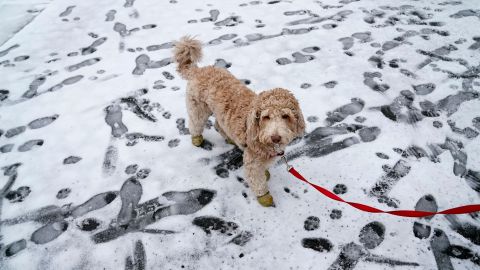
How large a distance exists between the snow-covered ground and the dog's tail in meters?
0.96

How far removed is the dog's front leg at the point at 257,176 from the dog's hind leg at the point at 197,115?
32.2 inches

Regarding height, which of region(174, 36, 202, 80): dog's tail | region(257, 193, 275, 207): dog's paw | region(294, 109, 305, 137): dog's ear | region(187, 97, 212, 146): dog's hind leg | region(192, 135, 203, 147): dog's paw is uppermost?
region(174, 36, 202, 80): dog's tail

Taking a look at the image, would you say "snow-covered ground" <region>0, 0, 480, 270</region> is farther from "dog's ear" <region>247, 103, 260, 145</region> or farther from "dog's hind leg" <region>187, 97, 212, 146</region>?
"dog's ear" <region>247, 103, 260, 145</region>

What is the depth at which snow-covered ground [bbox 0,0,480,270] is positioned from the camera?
9.82 feet

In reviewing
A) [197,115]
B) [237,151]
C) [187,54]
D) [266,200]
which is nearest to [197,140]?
[197,115]

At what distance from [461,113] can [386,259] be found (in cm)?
275

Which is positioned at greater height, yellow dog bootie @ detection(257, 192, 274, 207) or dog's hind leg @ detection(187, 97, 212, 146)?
dog's hind leg @ detection(187, 97, 212, 146)

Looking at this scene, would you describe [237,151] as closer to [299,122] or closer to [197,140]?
[197,140]

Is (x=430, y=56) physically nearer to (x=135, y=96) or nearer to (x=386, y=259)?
(x=386, y=259)

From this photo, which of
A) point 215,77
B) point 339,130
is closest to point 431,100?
point 339,130

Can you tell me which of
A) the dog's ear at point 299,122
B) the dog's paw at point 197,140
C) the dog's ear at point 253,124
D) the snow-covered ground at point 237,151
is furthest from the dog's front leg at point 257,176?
the dog's paw at point 197,140

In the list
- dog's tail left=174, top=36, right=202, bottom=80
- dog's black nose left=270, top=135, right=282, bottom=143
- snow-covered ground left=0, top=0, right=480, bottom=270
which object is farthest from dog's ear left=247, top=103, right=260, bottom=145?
dog's tail left=174, top=36, right=202, bottom=80

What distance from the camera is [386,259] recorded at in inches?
112

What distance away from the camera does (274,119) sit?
8.59ft
